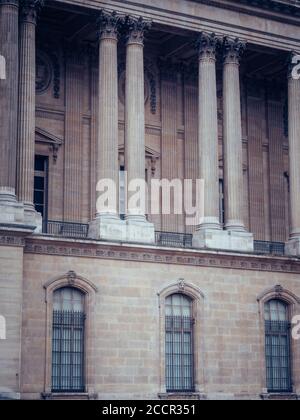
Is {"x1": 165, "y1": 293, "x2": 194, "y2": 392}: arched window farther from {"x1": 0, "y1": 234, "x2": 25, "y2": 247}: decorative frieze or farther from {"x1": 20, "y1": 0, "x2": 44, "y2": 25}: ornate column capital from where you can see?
{"x1": 20, "y1": 0, "x2": 44, "y2": 25}: ornate column capital

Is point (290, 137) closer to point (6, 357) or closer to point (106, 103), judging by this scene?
point (106, 103)

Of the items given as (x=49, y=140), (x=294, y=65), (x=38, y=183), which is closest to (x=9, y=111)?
(x=49, y=140)

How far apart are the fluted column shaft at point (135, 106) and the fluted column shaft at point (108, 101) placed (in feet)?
1.78

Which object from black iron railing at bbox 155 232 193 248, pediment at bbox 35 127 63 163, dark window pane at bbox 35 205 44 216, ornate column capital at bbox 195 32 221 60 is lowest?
black iron railing at bbox 155 232 193 248

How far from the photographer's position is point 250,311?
4331 centimetres

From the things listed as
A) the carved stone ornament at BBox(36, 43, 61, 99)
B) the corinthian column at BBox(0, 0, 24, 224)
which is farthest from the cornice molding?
the carved stone ornament at BBox(36, 43, 61, 99)

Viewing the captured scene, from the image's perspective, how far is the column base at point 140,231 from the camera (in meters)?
41.1

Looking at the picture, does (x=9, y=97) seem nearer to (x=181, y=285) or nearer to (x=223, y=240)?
(x=181, y=285)

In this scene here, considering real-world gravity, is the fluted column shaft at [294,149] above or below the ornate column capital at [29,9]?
below

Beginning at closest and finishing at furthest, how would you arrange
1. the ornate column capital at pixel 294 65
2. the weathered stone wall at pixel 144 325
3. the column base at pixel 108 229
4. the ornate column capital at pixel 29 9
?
the weathered stone wall at pixel 144 325 → the column base at pixel 108 229 → the ornate column capital at pixel 29 9 → the ornate column capital at pixel 294 65

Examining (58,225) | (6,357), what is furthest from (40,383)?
(58,225)

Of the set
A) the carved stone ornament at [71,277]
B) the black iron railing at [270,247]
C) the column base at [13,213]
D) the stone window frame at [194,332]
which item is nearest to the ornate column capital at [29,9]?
the column base at [13,213]

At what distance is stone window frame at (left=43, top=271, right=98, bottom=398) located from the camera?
39000 mm

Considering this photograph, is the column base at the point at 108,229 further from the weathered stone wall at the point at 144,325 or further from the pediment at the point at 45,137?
the pediment at the point at 45,137
